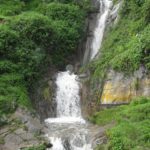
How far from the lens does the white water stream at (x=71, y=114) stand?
80.3 feet

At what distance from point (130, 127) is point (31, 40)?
12204mm

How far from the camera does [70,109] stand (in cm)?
3092

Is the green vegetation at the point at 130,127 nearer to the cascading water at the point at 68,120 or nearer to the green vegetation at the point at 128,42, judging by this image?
the cascading water at the point at 68,120

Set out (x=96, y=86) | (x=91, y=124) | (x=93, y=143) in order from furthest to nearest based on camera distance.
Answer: (x=96, y=86) < (x=91, y=124) < (x=93, y=143)

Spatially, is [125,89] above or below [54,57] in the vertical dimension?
below

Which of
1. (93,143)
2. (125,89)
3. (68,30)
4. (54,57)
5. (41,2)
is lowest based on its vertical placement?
(93,143)

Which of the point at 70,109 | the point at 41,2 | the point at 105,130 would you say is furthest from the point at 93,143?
the point at 41,2

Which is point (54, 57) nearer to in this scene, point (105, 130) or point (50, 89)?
point (50, 89)

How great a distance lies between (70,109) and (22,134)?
21.7ft

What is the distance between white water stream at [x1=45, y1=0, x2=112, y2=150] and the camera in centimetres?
2447

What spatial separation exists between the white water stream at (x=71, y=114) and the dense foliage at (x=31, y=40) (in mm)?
1531

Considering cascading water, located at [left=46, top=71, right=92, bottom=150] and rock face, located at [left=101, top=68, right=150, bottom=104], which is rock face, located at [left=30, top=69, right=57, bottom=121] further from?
rock face, located at [left=101, top=68, right=150, bottom=104]

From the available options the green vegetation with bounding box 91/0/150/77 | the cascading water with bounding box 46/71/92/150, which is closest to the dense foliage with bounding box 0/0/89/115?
the cascading water with bounding box 46/71/92/150

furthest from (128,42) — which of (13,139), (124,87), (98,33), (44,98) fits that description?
(13,139)
